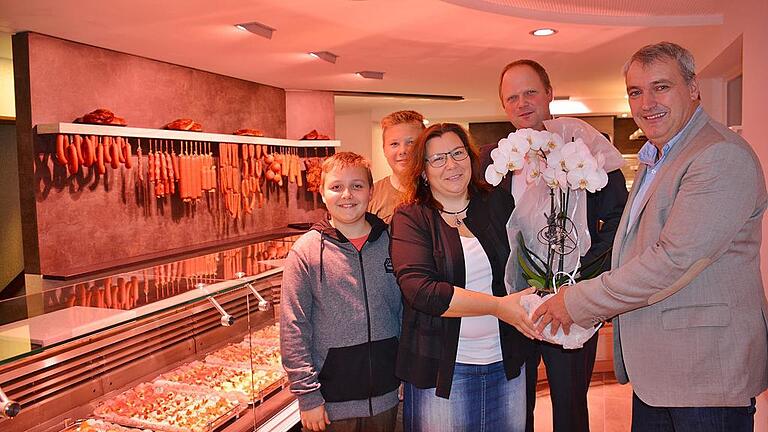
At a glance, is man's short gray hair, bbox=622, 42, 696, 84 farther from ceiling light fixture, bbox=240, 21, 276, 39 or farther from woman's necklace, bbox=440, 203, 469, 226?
ceiling light fixture, bbox=240, 21, 276, 39

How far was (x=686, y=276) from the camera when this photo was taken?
1866 mm

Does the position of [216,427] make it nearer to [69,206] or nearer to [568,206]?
[568,206]

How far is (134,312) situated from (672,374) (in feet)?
5.76

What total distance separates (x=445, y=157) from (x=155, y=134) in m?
4.10

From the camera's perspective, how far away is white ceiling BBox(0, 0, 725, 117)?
4195mm

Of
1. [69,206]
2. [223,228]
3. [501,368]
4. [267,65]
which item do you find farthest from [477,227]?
[223,228]

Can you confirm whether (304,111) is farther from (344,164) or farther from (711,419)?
(711,419)

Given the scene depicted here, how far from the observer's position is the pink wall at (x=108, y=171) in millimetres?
4840

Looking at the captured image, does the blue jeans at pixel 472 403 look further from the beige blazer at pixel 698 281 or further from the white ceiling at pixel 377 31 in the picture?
the white ceiling at pixel 377 31

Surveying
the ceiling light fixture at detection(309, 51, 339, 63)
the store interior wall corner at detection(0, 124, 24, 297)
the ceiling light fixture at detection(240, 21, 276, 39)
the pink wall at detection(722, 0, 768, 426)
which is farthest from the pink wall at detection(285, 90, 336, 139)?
the pink wall at detection(722, 0, 768, 426)

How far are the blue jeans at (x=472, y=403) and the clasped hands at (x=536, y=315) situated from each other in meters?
0.20

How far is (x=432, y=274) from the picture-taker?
214 cm

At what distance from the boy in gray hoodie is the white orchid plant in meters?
0.56

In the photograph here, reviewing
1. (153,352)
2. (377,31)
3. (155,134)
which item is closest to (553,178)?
(153,352)
